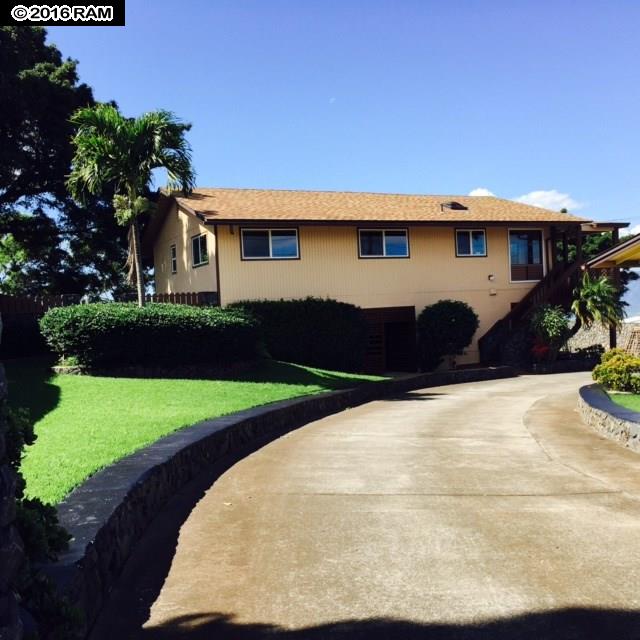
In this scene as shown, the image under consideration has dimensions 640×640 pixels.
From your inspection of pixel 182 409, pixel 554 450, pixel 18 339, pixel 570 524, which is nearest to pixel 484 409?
pixel 554 450

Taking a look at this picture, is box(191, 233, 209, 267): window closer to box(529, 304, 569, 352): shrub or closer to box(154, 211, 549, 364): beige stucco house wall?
box(154, 211, 549, 364): beige stucco house wall

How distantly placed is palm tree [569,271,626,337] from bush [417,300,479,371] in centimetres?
425

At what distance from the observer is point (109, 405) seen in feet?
39.8

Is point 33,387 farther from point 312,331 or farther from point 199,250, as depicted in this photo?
point 199,250

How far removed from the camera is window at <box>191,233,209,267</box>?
23991mm

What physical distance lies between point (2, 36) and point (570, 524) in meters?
29.9

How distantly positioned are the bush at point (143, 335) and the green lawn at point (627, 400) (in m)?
9.66

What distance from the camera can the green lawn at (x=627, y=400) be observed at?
11953 mm

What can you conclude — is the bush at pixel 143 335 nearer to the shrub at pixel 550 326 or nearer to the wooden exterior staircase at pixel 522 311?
the wooden exterior staircase at pixel 522 311

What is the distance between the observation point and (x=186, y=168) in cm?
1958

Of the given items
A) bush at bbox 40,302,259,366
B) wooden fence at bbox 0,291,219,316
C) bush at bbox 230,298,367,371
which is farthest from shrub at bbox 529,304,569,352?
bush at bbox 40,302,259,366

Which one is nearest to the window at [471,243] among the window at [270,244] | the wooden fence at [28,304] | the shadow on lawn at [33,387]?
the window at [270,244]

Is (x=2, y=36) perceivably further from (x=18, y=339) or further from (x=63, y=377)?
(x=63, y=377)

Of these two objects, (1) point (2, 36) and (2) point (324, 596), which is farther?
(1) point (2, 36)
